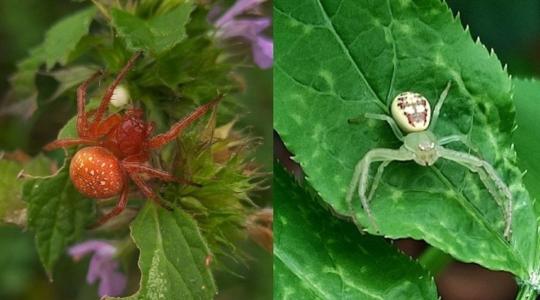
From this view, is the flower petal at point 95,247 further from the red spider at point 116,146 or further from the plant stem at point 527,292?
the plant stem at point 527,292

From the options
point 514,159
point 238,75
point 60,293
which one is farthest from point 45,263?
point 60,293

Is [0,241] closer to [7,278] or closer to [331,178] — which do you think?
[7,278]

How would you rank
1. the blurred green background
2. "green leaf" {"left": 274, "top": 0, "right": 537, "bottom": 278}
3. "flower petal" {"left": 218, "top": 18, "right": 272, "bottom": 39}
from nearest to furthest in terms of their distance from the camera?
1. "green leaf" {"left": 274, "top": 0, "right": 537, "bottom": 278}
2. "flower petal" {"left": 218, "top": 18, "right": 272, "bottom": 39}
3. the blurred green background

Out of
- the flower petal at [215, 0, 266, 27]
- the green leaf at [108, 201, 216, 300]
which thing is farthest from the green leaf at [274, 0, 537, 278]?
the flower petal at [215, 0, 266, 27]

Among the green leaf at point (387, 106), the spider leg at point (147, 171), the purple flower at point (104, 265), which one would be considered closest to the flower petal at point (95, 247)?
the purple flower at point (104, 265)

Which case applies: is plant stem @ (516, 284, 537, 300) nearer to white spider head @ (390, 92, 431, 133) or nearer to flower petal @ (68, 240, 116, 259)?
white spider head @ (390, 92, 431, 133)

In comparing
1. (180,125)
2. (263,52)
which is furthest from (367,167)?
(263,52)
